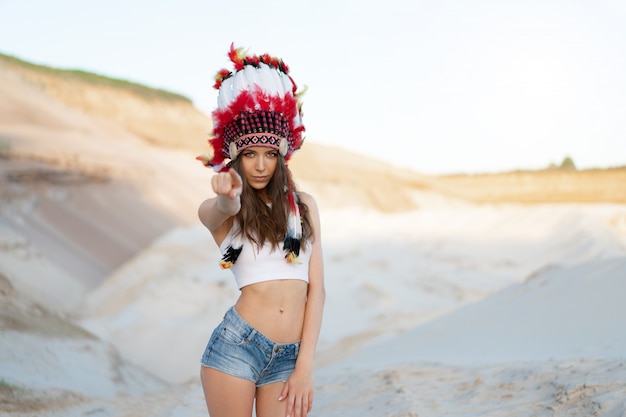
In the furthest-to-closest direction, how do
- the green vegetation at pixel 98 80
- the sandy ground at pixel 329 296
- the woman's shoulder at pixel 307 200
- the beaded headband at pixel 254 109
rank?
1. the green vegetation at pixel 98 80
2. the sandy ground at pixel 329 296
3. the woman's shoulder at pixel 307 200
4. the beaded headband at pixel 254 109

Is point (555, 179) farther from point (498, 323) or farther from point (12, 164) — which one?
point (498, 323)

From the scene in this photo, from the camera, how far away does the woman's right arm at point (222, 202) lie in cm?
214

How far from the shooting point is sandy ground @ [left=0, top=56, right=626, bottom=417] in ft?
13.2

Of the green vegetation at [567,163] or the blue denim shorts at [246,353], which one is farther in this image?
the green vegetation at [567,163]

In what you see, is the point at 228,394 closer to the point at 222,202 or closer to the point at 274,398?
the point at 274,398

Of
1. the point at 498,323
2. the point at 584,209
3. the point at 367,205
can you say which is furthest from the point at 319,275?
the point at 367,205

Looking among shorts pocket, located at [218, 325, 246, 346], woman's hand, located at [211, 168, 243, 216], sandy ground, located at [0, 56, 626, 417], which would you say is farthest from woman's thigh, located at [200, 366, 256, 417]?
sandy ground, located at [0, 56, 626, 417]

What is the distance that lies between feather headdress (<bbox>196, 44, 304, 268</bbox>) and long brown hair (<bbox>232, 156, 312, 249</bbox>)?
27mm

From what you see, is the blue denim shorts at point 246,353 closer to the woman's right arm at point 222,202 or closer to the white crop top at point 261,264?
the white crop top at point 261,264

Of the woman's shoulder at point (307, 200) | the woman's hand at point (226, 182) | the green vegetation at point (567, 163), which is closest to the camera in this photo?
the woman's hand at point (226, 182)

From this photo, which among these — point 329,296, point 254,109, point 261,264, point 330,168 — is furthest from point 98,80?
A: point 261,264

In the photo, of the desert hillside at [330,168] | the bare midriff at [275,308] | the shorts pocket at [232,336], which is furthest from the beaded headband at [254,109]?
the desert hillside at [330,168]

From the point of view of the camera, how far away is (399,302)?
955 centimetres

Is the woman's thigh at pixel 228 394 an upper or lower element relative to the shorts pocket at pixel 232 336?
lower
